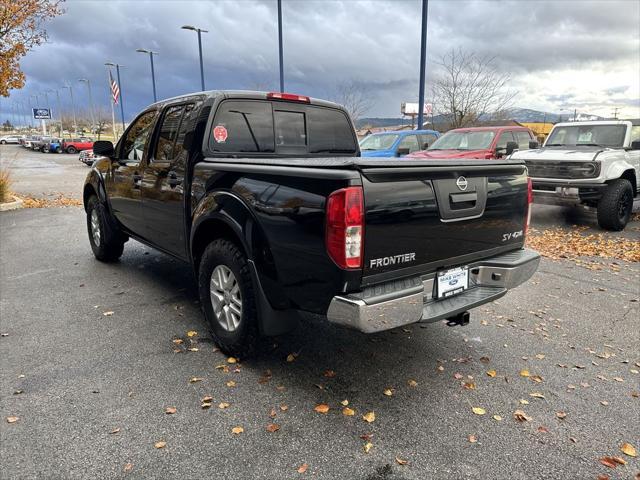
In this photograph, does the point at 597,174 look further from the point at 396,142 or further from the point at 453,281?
the point at 453,281

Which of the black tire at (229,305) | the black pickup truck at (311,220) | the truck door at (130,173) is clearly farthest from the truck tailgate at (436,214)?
the truck door at (130,173)

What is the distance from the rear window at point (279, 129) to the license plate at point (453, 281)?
1.90 metres

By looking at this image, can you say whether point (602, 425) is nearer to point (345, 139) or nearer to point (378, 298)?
point (378, 298)

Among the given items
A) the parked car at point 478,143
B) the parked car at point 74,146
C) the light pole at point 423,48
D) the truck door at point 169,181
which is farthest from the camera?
the parked car at point 74,146

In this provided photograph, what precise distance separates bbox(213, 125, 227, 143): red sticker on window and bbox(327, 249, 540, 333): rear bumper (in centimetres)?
189

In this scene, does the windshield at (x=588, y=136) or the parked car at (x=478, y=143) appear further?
the parked car at (x=478, y=143)

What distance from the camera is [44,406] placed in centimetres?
285

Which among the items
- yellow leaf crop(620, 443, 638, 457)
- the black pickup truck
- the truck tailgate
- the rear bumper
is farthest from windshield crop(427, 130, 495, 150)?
yellow leaf crop(620, 443, 638, 457)

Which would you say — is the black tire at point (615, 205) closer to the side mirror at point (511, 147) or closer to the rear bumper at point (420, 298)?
the side mirror at point (511, 147)

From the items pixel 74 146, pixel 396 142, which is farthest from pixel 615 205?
pixel 74 146

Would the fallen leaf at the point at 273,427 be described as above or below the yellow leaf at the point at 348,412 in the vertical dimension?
above

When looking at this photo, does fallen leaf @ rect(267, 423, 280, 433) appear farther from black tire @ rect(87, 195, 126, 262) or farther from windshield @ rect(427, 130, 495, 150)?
windshield @ rect(427, 130, 495, 150)

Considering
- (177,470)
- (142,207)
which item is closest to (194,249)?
(142,207)

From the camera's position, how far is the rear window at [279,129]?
3783mm
